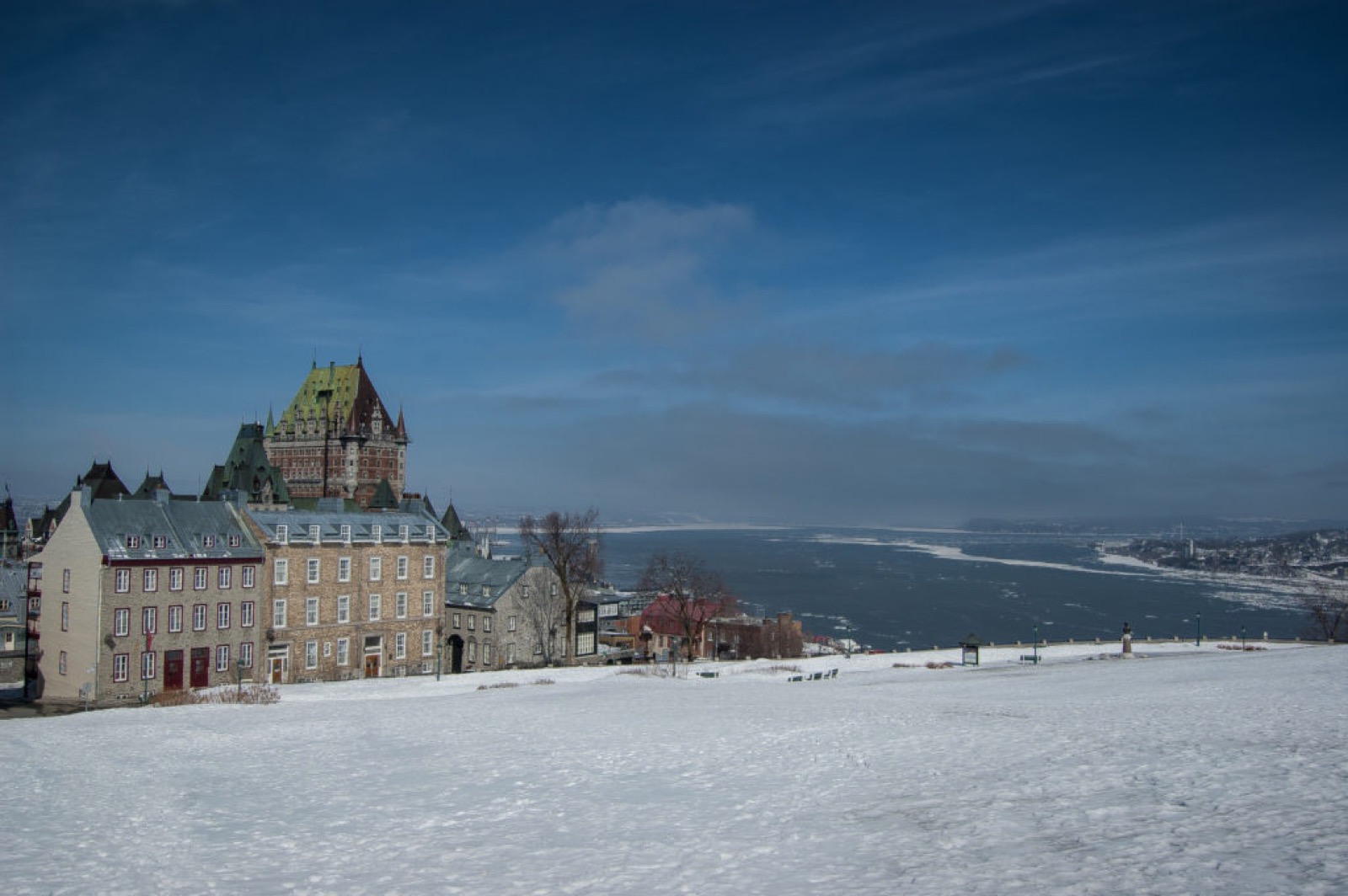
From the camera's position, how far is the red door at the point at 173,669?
46.1 metres

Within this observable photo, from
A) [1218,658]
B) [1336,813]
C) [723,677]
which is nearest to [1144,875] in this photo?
[1336,813]

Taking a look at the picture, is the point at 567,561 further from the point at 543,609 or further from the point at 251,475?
the point at 251,475

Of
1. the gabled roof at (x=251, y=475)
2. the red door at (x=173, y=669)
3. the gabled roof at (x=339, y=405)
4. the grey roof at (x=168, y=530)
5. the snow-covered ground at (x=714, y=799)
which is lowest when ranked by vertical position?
the red door at (x=173, y=669)

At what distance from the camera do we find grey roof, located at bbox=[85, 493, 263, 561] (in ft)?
149

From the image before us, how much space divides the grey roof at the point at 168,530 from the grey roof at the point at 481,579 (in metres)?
16.7

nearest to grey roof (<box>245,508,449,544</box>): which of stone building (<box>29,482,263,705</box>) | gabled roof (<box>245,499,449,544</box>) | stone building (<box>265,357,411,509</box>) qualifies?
gabled roof (<box>245,499,449,544</box>)

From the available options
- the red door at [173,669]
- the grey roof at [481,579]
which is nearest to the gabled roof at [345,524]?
the grey roof at [481,579]

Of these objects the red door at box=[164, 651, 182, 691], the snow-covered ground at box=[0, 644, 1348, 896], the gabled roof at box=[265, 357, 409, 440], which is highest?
the gabled roof at box=[265, 357, 409, 440]

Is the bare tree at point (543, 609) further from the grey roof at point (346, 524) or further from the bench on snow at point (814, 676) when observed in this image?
the bench on snow at point (814, 676)

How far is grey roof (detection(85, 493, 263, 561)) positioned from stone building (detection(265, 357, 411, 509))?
340 ft

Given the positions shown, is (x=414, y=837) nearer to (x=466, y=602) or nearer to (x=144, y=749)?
(x=144, y=749)

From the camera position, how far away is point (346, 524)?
54219 millimetres

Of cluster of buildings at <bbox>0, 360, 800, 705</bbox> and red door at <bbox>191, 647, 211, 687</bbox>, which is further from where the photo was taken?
red door at <bbox>191, 647, 211, 687</bbox>

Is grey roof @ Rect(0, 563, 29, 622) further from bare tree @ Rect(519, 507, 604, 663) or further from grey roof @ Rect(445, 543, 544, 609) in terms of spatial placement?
bare tree @ Rect(519, 507, 604, 663)
